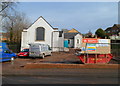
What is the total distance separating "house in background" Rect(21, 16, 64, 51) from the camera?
3081 centimetres

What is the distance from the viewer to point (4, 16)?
104ft

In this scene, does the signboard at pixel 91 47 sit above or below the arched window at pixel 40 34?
below

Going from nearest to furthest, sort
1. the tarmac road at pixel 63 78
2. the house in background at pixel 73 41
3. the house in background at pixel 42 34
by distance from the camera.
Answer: the tarmac road at pixel 63 78 < the house in background at pixel 42 34 < the house in background at pixel 73 41

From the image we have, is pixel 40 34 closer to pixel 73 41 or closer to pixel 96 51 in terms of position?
pixel 73 41

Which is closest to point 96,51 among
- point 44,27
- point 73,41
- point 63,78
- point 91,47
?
point 91,47

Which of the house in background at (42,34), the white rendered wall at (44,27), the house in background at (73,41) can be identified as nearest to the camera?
the house in background at (42,34)

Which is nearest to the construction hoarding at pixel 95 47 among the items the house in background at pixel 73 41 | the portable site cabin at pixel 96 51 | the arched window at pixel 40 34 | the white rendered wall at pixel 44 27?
the portable site cabin at pixel 96 51

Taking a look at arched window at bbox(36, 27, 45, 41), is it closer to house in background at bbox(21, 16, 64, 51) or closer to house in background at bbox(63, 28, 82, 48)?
house in background at bbox(21, 16, 64, 51)

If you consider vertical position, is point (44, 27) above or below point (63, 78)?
above

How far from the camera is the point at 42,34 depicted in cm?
3123

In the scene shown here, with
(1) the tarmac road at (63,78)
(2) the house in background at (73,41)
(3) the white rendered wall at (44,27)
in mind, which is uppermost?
(3) the white rendered wall at (44,27)

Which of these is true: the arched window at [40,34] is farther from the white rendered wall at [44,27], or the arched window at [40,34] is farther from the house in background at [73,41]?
the house in background at [73,41]

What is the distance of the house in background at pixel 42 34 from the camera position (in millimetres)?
30812

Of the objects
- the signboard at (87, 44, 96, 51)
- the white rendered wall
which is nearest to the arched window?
the white rendered wall
